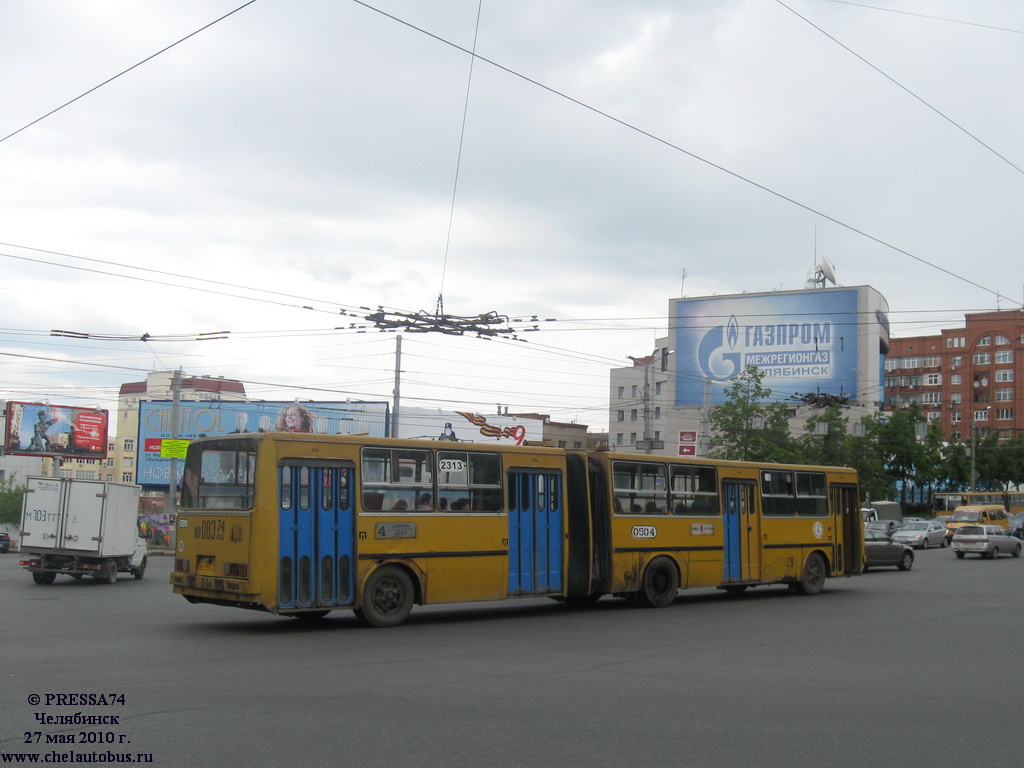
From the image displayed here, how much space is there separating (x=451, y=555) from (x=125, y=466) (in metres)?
135

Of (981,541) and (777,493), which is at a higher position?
(777,493)

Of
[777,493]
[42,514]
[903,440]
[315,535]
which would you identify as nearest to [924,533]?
[903,440]

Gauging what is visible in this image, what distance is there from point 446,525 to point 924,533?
39.6 m

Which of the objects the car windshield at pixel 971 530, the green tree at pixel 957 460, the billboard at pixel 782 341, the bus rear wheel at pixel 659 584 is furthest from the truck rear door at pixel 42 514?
the green tree at pixel 957 460

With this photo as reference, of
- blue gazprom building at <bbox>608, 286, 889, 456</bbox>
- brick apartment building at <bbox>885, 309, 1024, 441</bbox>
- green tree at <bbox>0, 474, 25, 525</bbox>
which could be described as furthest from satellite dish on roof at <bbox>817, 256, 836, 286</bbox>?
green tree at <bbox>0, 474, 25, 525</bbox>

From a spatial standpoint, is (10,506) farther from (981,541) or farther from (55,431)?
(981,541)

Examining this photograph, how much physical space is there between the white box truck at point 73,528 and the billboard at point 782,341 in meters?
60.8

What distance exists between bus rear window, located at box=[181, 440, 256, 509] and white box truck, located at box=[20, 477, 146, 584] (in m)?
12.2

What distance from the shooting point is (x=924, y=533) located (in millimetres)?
49406

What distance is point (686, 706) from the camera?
28.8 ft

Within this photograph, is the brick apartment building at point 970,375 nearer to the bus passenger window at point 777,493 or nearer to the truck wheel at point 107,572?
the bus passenger window at point 777,493

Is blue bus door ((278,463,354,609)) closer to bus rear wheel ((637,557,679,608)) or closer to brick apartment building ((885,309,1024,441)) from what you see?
bus rear wheel ((637,557,679,608))

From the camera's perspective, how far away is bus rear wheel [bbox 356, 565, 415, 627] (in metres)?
14.9

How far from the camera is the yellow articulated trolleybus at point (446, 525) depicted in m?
14.2
